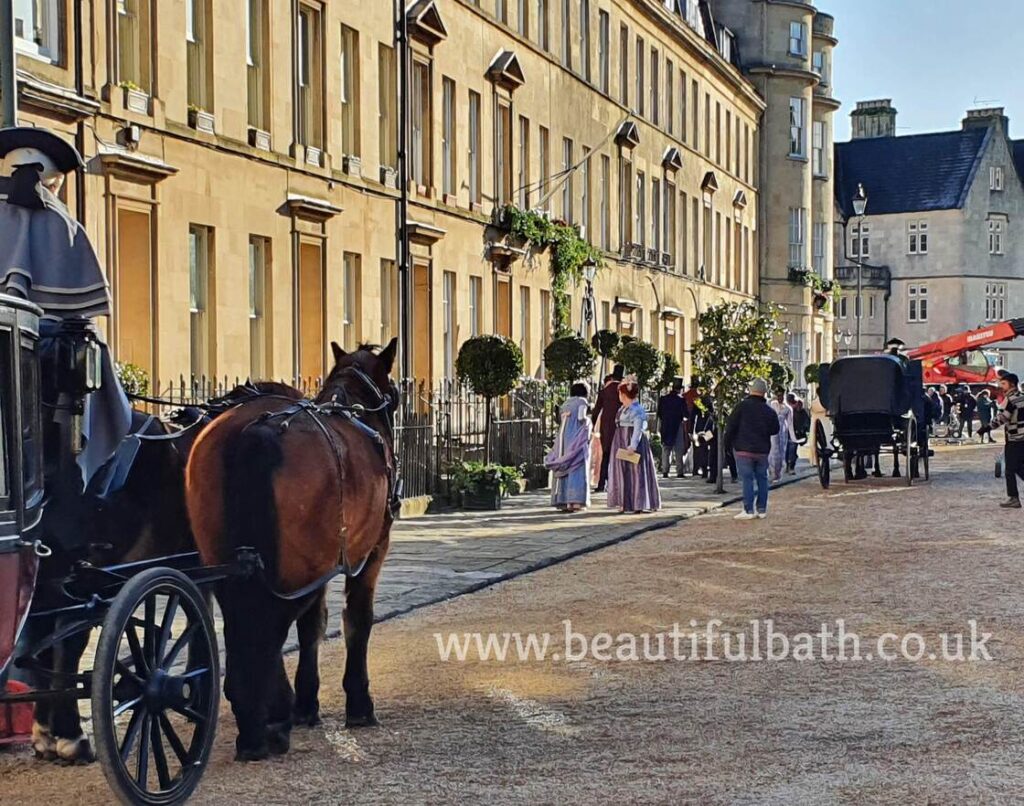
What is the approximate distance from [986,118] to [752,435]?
84519 millimetres

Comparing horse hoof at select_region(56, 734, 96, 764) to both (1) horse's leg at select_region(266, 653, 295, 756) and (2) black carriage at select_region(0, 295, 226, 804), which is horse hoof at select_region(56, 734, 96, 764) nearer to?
(2) black carriage at select_region(0, 295, 226, 804)

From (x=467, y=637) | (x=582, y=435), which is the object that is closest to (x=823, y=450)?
(x=582, y=435)

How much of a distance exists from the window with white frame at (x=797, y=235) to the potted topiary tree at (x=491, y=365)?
42.5 m

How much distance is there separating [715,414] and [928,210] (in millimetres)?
71339

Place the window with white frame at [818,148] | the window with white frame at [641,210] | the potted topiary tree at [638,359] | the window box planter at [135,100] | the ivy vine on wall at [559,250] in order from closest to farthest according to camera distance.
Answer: the window box planter at [135,100]
the potted topiary tree at [638,359]
the ivy vine on wall at [559,250]
the window with white frame at [641,210]
the window with white frame at [818,148]

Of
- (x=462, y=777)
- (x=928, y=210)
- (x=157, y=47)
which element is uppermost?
(x=928, y=210)

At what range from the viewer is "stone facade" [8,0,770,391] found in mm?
→ 20891

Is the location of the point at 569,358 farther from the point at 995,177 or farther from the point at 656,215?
the point at 995,177

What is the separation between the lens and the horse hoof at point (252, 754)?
7.71 meters

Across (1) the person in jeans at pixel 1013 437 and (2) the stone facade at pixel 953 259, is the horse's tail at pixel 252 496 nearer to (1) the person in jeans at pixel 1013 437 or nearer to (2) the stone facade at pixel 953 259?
(1) the person in jeans at pixel 1013 437

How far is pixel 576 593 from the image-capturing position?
47.4 ft

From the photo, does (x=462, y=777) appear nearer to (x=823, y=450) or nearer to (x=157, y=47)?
(x=157, y=47)

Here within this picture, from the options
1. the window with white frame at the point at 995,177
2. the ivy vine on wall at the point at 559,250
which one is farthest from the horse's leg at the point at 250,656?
the window with white frame at the point at 995,177

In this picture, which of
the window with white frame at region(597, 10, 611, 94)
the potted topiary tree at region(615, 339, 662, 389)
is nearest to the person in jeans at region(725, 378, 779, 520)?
Answer: the potted topiary tree at region(615, 339, 662, 389)
